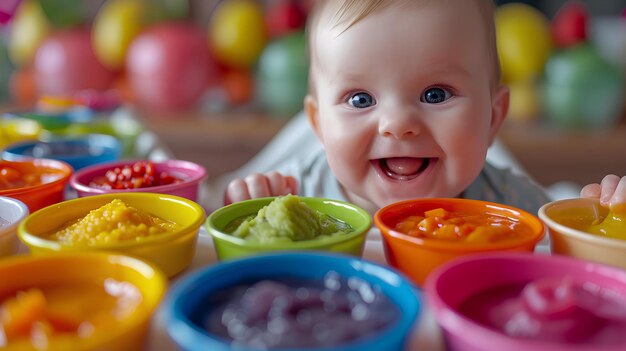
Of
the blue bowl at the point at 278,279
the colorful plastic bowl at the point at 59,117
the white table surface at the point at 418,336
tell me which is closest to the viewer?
the blue bowl at the point at 278,279

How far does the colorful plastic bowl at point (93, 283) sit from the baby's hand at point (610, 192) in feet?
2.02

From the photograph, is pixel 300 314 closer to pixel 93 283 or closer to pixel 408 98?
pixel 93 283

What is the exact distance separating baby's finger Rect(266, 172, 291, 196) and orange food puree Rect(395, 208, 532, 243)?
A: 0.95 ft

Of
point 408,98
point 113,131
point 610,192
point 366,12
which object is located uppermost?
point 366,12

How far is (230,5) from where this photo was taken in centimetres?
280

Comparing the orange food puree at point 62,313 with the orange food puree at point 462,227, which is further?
the orange food puree at point 462,227

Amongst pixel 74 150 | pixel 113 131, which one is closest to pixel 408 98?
pixel 74 150

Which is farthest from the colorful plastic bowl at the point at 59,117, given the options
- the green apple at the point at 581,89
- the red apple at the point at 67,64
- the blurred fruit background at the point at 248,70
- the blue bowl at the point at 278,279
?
the green apple at the point at 581,89

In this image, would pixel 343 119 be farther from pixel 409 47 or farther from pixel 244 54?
pixel 244 54

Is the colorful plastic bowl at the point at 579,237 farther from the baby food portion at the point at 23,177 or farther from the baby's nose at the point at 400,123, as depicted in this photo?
the baby food portion at the point at 23,177

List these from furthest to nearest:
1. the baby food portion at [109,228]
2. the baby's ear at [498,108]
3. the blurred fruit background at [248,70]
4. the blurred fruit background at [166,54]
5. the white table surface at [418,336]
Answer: the blurred fruit background at [166,54] < the blurred fruit background at [248,70] < the baby's ear at [498,108] < the baby food portion at [109,228] < the white table surface at [418,336]

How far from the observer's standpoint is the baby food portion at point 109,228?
0.73 metres

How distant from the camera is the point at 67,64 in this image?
8.87 ft

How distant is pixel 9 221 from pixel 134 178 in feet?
0.73
